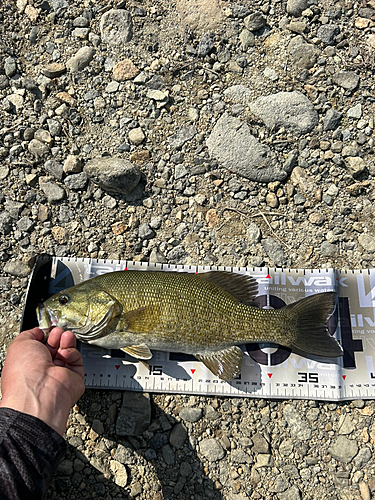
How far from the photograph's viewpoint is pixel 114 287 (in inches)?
139

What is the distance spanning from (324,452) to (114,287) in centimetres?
267

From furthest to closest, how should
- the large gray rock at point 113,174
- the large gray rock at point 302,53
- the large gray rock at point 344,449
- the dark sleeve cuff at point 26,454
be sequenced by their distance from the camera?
the large gray rock at point 302,53 < the large gray rock at point 113,174 < the large gray rock at point 344,449 < the dark sleeve cuff at point 26,454

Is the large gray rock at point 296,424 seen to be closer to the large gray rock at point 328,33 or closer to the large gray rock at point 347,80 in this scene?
the large gray rock at point 347,80

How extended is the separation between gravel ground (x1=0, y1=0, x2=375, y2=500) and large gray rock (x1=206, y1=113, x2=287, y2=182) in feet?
0.04

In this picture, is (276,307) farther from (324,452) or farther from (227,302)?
(324,452)

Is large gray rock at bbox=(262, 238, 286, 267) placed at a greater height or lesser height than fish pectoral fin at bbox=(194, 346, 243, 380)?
greater

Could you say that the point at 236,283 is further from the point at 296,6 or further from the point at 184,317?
the point at 296,6

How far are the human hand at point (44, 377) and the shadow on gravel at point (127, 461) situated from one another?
56 centimetres

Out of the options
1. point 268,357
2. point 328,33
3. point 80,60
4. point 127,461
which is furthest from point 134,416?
point 328,33

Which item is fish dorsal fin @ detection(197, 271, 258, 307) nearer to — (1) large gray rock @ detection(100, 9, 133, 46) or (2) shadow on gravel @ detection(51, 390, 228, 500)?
(2) shadow on gravel @ detection(51, 390, 228, 500)

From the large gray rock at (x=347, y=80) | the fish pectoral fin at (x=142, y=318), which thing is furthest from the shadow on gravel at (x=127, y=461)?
the large gray rock at (x=347, y=80)

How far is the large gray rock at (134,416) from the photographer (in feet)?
12.0

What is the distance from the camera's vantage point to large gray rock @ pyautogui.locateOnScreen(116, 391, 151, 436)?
3650 mm

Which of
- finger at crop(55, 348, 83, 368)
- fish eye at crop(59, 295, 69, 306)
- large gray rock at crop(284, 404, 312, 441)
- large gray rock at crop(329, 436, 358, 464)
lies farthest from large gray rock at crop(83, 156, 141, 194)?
large gray rock at crop(329, 436, 358, 464)
